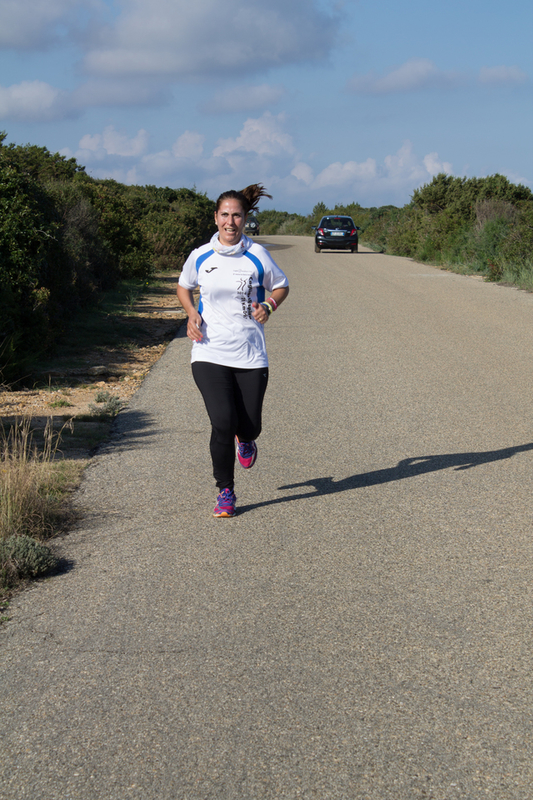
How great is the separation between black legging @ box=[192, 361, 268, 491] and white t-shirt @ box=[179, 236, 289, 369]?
0.06 m

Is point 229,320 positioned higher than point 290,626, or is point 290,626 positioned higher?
point 229,320

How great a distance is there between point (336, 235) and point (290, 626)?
3379 cm

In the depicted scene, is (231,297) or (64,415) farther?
(64,415)

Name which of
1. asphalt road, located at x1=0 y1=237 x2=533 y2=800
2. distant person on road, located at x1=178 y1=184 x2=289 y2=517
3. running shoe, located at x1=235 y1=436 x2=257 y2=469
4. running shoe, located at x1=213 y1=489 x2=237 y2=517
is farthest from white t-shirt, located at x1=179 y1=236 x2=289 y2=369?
asphalt road, located at x1=0 y1=237 x2=533 y2=800

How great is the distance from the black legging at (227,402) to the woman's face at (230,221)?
2.49 feet

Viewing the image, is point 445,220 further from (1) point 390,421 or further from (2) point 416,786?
(2) point 416,786

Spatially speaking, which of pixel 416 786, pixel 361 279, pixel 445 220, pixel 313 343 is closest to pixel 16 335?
pixel 313 343

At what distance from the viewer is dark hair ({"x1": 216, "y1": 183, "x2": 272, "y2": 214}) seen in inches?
183

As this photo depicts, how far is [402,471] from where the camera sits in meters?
5.70

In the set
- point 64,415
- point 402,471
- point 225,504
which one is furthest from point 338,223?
point 225,504

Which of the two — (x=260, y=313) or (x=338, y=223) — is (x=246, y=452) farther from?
(x=338, y=223)

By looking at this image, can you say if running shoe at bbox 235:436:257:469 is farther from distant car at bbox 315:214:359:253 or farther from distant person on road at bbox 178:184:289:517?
distant car at bbox 315:214:359:253

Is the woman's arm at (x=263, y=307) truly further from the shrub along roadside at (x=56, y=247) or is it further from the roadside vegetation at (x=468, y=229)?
the roadside vegetation at (x=468, y=229)

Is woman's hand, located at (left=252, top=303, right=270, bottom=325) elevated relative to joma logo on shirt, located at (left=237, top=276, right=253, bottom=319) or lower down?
lower down
